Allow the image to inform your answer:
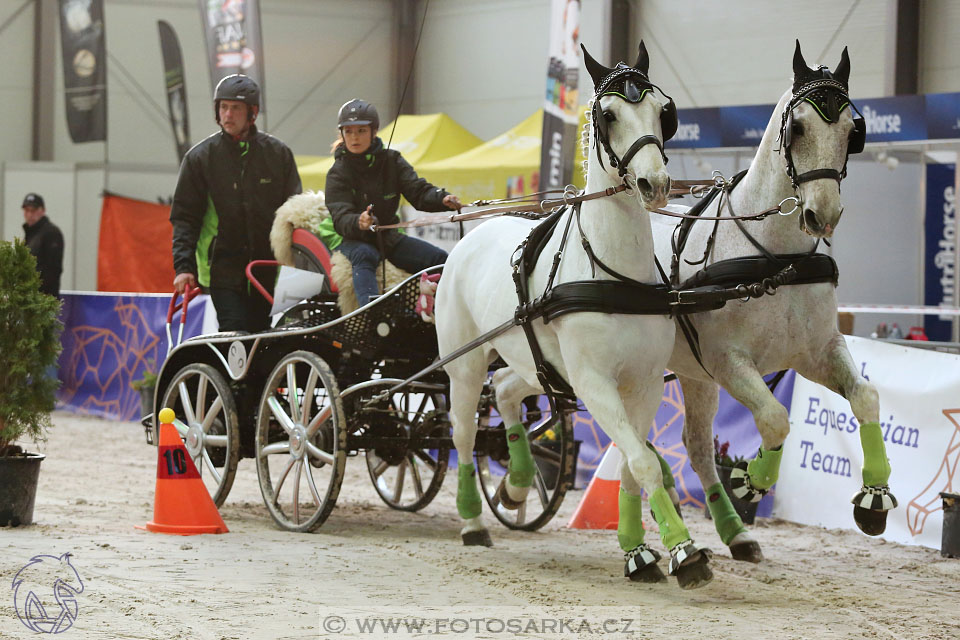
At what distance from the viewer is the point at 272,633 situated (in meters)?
4.26

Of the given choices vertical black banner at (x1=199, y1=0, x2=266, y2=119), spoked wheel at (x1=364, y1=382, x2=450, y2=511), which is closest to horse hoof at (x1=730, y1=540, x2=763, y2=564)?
spoked wheel at (x1=364, y1=382, x2=450, y2=511)

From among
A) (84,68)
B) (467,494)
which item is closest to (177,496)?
(467,494)

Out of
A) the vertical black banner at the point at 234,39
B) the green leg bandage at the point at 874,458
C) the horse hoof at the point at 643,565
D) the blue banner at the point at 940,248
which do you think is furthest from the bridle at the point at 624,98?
the vertical black banner at the point at 234,39

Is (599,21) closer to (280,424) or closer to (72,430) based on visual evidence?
(72,430)

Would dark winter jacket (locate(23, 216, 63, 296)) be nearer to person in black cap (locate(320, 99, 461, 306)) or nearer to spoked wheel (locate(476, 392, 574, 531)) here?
person in black cap (locate(320, 99, 461, 306))

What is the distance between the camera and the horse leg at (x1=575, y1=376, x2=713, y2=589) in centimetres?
465

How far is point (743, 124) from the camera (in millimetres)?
11969

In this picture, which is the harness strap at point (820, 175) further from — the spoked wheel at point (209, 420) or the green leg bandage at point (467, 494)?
the spoked wheel at point (209, 420)

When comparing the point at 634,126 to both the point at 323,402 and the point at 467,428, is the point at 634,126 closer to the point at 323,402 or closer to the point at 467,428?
the point at 467,428

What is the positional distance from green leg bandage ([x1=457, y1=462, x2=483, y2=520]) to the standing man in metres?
1.86

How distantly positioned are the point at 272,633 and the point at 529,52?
1720 centimetres

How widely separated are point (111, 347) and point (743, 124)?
717 centimetres

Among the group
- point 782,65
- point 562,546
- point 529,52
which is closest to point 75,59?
point 529,52

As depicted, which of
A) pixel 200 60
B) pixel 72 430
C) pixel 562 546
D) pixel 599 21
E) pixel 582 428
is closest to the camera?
pixel 562 546
